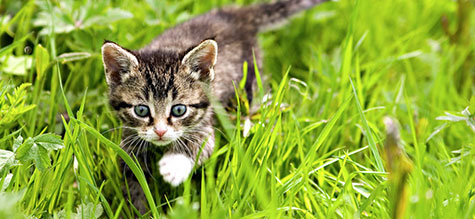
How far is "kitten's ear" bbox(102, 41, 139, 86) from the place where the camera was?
9.27 feet

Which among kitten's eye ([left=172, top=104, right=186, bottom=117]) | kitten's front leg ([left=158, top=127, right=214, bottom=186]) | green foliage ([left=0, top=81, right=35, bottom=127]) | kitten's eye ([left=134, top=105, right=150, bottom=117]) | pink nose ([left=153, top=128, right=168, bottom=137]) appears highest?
green foliage ([left=0, top=81, right=35, bottom=127])

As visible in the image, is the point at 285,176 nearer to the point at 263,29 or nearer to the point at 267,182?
the point at 267,182

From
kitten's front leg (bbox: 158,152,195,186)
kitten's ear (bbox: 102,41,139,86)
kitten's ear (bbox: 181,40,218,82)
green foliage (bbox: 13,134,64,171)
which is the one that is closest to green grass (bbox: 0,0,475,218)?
green foliage (bbox: 13,134,64,171)

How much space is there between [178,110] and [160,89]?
0.53ft

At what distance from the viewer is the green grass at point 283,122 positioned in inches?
90.2

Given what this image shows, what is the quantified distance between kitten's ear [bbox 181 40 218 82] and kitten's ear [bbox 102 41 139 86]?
1.00ft

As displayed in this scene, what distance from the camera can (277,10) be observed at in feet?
14.2

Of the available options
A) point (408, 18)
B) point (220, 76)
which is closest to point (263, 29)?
point (220, 76)

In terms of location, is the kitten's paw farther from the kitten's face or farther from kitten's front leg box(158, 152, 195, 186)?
the kitten's face

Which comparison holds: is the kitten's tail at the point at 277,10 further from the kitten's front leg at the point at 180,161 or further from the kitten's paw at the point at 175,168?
the kitten's paw at the point at 175,168

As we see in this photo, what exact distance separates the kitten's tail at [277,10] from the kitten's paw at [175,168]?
1825 millimetres

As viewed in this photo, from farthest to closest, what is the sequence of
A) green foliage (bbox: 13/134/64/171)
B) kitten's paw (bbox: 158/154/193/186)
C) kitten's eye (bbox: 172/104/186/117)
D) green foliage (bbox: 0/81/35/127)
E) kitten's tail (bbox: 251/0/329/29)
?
kitten's tail (bbox: 251/0/329/29)
kitten's eye (bbox: 172/104/186/117)
kitten's paw (bbox: 158/154/193/186)
green foliage (bbox: 0/81/35/127)
green foliage (bbox: 13/134/64/171)

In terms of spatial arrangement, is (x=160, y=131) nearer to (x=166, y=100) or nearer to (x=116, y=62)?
(x=166, y=100)

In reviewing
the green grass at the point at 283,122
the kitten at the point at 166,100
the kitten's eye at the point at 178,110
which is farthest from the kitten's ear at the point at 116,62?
the kitten's eye at the point at 178,110
